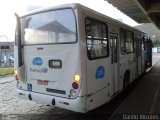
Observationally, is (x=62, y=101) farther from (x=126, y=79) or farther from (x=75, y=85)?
(x=126, y=79)

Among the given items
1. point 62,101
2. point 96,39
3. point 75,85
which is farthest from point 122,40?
point 62,101

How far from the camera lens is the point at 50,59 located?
622cm

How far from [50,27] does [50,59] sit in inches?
32.7

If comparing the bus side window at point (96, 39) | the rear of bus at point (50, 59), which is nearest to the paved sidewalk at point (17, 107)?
the rear of bus at point (50, 59)

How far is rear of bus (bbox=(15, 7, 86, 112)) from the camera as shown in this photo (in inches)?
226

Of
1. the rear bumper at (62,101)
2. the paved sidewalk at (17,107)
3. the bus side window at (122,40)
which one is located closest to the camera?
the rear bumper at (62,101)

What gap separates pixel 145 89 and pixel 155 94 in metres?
1.07

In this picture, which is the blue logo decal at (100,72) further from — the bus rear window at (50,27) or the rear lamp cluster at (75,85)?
the bus rear window at (50,27)

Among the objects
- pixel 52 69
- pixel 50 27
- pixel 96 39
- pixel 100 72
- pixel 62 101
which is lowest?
pixel 62 101

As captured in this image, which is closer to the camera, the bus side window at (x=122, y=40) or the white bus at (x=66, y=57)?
the white bus at (x=66, y=57)

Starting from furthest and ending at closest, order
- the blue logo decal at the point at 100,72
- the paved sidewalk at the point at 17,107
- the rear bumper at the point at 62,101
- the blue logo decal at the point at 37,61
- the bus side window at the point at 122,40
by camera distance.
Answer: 1. the bus side window at the point at 122,40
2. the paved sidewalk at the point at 17,107
3. the blue logo decal at the point at 37,61
4. the blue logo decal at the point at 100,72
5. the rear bumper at the point at 62,101

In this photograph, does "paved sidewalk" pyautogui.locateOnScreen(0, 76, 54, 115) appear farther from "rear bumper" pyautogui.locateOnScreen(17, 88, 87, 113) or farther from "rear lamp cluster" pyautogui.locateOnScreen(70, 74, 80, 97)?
"rear lamp cluster" pyautogui.locateOnScreen(70, 74, 80, 97)

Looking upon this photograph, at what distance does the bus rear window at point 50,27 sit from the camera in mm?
5883

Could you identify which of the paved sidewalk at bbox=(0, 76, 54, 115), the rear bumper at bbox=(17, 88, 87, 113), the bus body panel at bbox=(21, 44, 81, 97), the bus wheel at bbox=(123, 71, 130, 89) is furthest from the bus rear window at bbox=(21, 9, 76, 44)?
the bus wheel at bbox=(123, 71, 130, 89)
